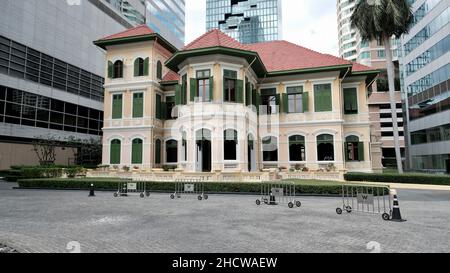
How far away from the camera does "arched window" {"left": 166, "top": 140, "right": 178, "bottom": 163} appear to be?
84.0 feet

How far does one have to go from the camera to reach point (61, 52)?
122ft

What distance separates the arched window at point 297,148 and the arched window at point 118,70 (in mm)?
16010

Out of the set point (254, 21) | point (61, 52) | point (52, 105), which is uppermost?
point (254, 21)

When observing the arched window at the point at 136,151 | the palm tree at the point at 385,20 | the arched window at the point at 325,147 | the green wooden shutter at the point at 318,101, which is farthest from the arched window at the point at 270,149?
the arched window at the point at 136,151

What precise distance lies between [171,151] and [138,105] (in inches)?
193

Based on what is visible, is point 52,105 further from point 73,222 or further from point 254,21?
point 254,21

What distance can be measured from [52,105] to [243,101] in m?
27.0

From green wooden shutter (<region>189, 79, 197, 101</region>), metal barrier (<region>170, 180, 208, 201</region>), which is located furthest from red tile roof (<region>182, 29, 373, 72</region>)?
metal barrier (<region>170, 180, 208, 201</region>)

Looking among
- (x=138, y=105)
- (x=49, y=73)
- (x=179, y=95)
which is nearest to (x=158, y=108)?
(x=138, y=105)

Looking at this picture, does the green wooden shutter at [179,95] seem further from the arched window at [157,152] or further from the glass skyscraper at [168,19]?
the glass skyscraper at [168,19]

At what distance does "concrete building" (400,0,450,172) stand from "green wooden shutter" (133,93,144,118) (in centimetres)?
3384

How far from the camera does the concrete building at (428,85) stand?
34.6 meters
